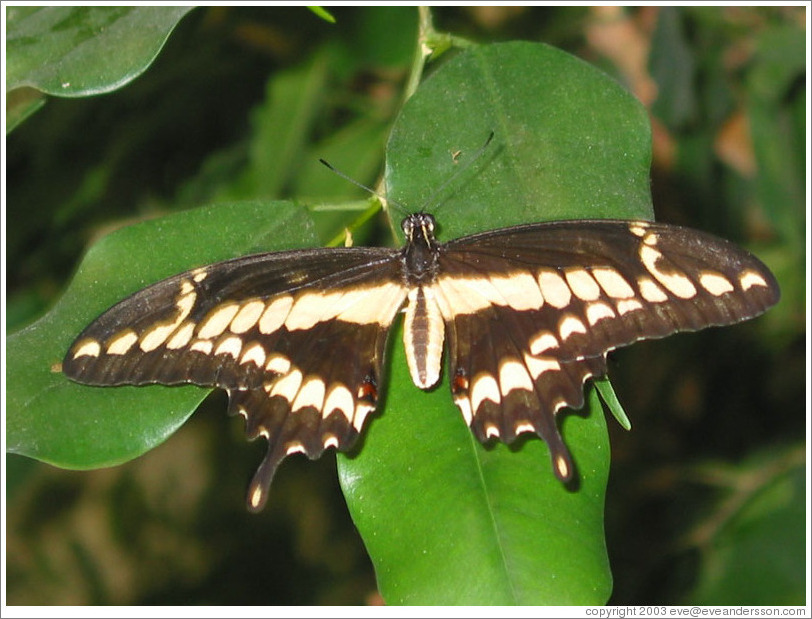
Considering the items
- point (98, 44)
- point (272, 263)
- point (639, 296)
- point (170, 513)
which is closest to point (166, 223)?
point (272, 263)

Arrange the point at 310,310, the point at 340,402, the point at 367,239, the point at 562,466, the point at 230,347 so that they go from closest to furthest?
the point at 562,466 → the point at 340,402 → the point at 230,347 → the point at 310,310 → the point at 367,239

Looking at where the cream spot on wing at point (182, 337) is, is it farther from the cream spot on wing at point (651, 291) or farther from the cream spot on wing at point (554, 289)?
the cream spot on wing at point (651, 291)

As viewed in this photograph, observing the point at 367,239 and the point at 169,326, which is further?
the point at 367,239

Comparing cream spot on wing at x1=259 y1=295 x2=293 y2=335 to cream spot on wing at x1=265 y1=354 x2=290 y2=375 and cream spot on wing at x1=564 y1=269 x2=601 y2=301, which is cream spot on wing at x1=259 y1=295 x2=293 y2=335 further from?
cream spot on wing at x1=564 y1=269 x2=601 y2=301

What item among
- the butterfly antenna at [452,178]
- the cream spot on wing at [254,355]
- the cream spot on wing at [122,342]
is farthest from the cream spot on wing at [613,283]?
the cream spot on wing at [122,342]

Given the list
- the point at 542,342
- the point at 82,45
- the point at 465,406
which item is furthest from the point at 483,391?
the point at 82,45

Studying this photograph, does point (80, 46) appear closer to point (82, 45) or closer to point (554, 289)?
point (82, 45)

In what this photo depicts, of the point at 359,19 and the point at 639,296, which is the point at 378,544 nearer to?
the point at 639,296
